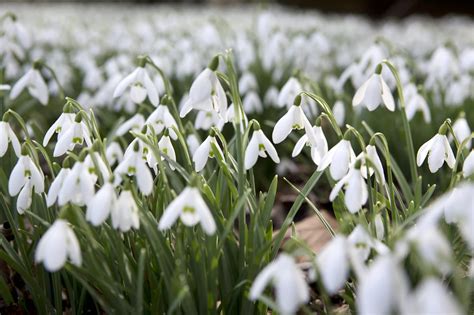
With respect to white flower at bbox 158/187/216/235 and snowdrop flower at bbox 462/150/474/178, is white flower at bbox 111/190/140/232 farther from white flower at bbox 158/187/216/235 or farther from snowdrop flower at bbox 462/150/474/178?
snowdrop flower at bbox 462/150/474/178

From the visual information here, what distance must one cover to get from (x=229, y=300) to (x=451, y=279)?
1.71 feet

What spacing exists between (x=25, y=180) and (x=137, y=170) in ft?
1.04

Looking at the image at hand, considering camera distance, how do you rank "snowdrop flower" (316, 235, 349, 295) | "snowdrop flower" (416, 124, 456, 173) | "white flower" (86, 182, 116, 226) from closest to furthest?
"snowdrop flower" (316, 235, 349, 295) < "white flower" (86, 182, 116, 226) < "snowdrop flower" (416, 124, 456, 173)

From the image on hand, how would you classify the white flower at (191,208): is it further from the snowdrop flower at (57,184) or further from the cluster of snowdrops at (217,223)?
the snowdrop flower at (57,184)

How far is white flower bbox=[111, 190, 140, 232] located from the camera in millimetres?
1267

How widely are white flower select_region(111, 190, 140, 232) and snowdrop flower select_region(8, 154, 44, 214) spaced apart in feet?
1.10

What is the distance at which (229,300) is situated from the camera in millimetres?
1475

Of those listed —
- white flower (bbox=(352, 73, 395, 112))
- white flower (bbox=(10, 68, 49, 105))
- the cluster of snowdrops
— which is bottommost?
the cluster of snowdrops

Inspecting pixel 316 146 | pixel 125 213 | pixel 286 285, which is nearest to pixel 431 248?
pixel 286 285

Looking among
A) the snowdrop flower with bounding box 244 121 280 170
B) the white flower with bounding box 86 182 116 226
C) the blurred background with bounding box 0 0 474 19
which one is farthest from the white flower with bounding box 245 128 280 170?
the blurred background with bounding box 0 0 474 19

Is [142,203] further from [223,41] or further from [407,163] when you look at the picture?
[223,41]

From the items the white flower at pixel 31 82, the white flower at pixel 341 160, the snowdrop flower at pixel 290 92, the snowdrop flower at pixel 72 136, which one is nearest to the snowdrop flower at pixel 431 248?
the white flower at pixel 341 160

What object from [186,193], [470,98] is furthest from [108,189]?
[470,98]

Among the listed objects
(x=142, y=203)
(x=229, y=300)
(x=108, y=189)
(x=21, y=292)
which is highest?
(x=108, y=189)
